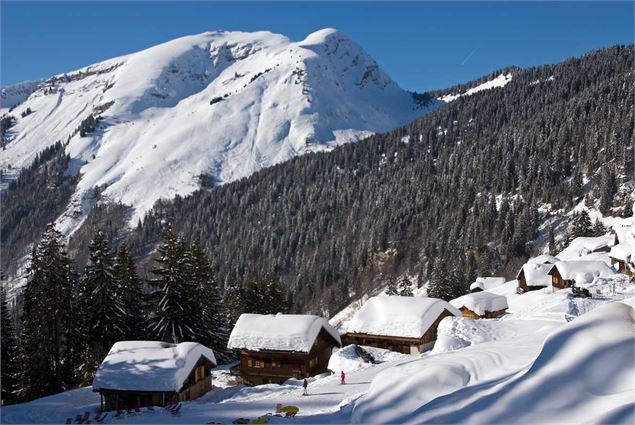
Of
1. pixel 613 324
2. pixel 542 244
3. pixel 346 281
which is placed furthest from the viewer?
pixel 346 281

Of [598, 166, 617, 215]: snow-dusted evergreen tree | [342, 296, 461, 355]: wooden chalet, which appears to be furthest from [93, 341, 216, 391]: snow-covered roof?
[598, 166, 617, 215]: snow-dusted evergreen tree

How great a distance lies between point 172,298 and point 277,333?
863cm

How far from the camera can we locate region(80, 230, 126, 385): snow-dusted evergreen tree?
38.6 metres

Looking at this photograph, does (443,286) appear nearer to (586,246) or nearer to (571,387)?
(586,246)

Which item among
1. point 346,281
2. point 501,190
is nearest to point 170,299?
point 346,281

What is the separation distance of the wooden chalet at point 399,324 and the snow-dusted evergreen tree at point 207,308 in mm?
11316

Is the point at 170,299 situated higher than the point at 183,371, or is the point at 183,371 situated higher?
the point at 170,299

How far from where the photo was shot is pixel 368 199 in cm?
19538

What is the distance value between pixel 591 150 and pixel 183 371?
158519 mm

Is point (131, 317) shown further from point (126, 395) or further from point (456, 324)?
point (456, 324)

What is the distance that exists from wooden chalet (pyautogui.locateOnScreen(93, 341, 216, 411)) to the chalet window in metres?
0.53

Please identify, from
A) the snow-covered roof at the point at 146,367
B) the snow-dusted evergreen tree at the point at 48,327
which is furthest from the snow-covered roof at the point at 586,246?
the snow-dusted evergreen tree at the point at 48,327

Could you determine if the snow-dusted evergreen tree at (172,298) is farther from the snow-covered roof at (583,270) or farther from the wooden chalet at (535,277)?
the wooden chalet at (535,277)

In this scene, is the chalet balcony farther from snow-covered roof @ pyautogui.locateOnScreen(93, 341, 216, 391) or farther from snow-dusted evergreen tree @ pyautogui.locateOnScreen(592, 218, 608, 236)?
snow-dusted evergreen tree @ pyautogui.locateOnScreen(592, 218, 608, 236)
